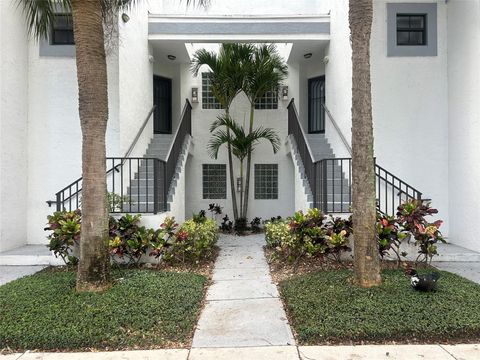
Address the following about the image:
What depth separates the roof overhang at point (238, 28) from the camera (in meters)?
9.15

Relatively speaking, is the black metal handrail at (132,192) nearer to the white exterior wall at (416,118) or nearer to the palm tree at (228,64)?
the palm tree at (228,64)

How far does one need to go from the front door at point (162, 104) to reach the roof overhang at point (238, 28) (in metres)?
1.91

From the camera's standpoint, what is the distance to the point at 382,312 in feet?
12.6

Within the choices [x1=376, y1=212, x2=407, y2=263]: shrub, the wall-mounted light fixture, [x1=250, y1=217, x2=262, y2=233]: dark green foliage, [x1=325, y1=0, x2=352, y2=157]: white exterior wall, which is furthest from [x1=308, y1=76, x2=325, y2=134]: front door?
the wall-mounted light fixture

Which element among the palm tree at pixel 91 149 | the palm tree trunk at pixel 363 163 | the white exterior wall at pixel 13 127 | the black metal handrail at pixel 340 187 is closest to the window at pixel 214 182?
the black metal handrail at pixel 340 187

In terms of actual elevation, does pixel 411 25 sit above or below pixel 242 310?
above

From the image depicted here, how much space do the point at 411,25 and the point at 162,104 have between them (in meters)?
7.46

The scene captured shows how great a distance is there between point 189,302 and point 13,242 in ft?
17.5

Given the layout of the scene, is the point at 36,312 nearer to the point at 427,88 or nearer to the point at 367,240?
the point at 367,240

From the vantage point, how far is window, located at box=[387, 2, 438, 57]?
7762mm

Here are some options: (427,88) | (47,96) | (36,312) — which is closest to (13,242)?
(47,96)

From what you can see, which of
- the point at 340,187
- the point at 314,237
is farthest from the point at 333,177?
the point at 314,237

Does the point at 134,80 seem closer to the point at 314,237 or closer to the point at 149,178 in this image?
the point at 149,178

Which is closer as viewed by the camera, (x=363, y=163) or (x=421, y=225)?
(x=363, y=163)
